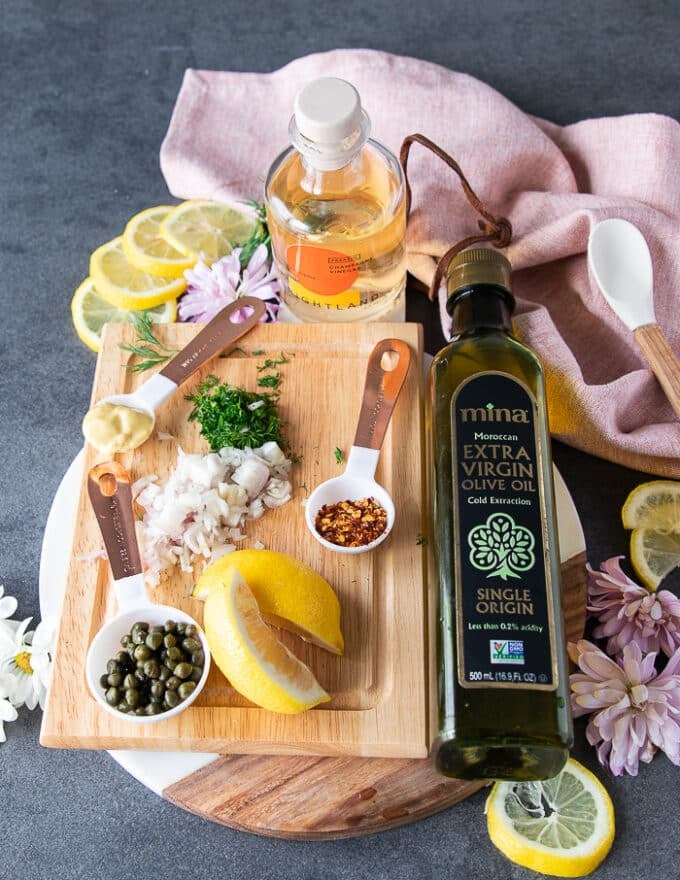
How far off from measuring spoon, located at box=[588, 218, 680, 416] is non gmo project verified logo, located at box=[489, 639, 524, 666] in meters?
0.60

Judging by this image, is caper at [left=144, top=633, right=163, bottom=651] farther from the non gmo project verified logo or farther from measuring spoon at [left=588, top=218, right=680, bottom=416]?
measuring spoon at [left=588, top=218, right=680, bottom=416]

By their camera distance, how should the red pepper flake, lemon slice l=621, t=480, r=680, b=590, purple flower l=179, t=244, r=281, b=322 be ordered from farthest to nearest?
1. purple flower l=179, t=244, r=281, b=322
2. lemon slice l=621, t=480, r=680, b=590
3. the red pepper flake

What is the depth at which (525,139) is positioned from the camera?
6.16 feet

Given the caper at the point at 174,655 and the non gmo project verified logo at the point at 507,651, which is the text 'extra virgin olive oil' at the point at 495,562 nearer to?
the non gmo project verified logo at the point at 507,651

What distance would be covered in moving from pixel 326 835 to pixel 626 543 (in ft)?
2.42

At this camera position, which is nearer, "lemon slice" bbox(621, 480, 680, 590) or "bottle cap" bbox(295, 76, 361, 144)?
"bottle cap" bbox(295, 76, 361, 144)

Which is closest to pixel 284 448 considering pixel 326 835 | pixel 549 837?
pixel 326 835

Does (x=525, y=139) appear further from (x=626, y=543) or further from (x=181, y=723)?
(x=181, y=723)

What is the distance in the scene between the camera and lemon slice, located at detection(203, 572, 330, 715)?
1.28m

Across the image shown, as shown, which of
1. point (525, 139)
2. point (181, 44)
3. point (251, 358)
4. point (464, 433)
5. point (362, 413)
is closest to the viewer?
point (464, 433)

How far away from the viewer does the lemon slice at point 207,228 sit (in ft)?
6.14

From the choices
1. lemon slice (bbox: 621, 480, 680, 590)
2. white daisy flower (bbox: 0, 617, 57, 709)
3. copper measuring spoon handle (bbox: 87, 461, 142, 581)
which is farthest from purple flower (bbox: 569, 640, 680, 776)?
white daisy flower (bbox: 0, 617, 57, 709)

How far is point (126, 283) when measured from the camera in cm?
188

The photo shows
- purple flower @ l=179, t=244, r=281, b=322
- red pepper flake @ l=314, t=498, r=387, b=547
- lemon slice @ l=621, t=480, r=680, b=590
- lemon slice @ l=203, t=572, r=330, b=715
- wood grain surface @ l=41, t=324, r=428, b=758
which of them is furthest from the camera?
purple flower @ l=179, t=244, r=281, b=322
